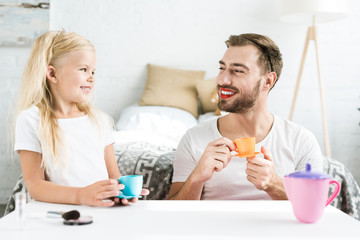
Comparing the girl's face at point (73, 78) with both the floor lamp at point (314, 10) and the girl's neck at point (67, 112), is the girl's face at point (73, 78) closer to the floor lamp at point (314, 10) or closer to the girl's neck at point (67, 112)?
the girl's neck at point (67, 112)

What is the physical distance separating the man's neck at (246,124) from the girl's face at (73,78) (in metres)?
0.52

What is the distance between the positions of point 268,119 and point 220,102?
0.68 ft

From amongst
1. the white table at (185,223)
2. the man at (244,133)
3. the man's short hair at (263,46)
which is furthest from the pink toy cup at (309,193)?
the man's short hair at (263,46)

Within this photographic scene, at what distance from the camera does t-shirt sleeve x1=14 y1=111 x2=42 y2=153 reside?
1218 millimetres

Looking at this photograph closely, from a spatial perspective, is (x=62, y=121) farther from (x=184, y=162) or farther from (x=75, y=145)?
(x=184, y=162)

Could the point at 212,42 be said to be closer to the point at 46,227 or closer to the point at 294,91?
the point at 294,91

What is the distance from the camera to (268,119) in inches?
65.1

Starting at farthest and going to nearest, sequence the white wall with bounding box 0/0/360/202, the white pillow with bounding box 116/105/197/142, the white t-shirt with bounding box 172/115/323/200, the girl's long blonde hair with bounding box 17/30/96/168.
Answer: the white wall with bounding box 0/0/360/202, the white pillow with bounding box 116/105/197/142, the white t-shirt with bounding box 172/115/323/200, the girl's long blonde hair with bounding box 17/30/96/168

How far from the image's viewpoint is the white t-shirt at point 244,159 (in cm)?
151

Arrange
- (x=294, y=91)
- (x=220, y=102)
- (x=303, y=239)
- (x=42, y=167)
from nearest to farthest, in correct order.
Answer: (x=303, y=239) < (x=42, y=167) < (x=220, y=102) < (x=294, y=91)

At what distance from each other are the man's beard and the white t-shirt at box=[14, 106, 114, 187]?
1.38ft

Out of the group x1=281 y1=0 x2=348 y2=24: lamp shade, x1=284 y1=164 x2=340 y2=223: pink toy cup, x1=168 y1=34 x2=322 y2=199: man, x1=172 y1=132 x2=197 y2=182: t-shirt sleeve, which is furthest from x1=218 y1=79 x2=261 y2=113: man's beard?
x1=281 y1=0 x2=348 y2=24: lamp shade

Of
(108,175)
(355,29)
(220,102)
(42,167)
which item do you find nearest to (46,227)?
(42,167)

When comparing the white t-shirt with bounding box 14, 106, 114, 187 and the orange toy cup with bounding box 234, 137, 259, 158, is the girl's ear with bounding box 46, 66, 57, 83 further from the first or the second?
the orange toy cup with bounding box 234, 137, 259, 158
